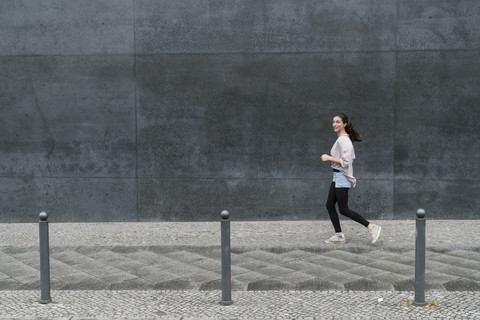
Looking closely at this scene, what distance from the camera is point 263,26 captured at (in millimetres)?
8617

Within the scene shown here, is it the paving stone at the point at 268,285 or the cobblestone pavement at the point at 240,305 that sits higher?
the paving stone at the point at 268,285

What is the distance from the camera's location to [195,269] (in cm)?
589

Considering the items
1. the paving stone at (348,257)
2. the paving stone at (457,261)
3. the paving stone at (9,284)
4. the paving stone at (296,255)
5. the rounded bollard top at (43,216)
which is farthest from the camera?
the paving stone at (296,255)

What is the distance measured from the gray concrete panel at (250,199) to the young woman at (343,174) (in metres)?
1.70

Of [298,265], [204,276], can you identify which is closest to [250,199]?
[298,265]

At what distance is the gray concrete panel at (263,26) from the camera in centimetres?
851

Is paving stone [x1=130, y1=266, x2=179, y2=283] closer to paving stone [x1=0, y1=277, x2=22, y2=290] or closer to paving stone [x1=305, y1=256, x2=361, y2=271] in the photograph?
paving stone [x1=0, y1=277, x2=22, y2=290]

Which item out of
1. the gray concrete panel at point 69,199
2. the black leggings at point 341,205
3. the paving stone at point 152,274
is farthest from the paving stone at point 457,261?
the gray concrete panel at point 69,199

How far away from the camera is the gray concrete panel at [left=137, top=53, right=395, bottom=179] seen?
28.2 feet

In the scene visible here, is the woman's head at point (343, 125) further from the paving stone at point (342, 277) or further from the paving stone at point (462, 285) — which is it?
the paving stone at point (462, 285)

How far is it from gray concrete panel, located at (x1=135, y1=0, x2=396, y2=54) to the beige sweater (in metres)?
2.34

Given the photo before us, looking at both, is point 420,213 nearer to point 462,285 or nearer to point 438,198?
point 462,285

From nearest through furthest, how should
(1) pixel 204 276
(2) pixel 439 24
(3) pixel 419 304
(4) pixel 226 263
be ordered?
(3) pixel 419 304 → (4) pixel 226 263 → (1) pixel 204 276 → (2) pixel 439 24

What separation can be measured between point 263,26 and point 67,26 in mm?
3225
